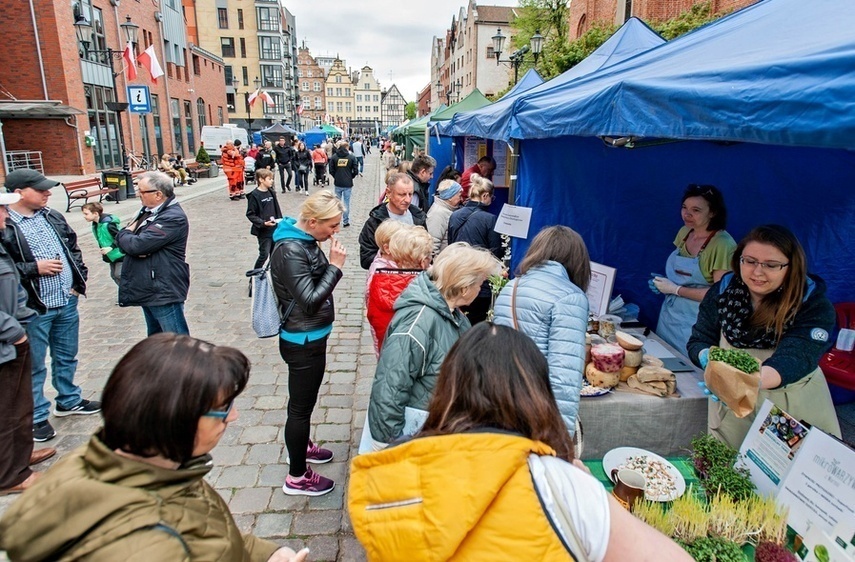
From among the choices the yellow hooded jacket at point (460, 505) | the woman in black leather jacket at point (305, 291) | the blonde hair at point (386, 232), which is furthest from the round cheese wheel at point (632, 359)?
the yellow hooded jacket at point (460, 505)

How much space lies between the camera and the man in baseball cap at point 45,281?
3.63 m

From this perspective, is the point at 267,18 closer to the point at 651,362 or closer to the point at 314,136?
the point at 314,136

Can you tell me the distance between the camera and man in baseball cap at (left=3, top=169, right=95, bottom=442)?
11.9 ft

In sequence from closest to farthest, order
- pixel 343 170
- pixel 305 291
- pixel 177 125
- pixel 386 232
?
pixel 305 291 < pixel 386 232 < pixel 343 170 < pixel 177 125

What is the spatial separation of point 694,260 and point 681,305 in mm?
335

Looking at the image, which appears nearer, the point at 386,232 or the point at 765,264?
the point at 765,264

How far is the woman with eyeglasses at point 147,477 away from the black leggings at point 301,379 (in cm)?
159

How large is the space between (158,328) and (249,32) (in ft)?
227

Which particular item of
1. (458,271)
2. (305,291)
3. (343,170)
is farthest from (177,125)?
(458,271)

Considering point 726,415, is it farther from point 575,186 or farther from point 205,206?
point 205,206

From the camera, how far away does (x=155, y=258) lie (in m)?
4.22

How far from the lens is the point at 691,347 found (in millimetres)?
2893

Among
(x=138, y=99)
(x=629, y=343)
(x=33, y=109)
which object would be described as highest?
(x=138, y=99)

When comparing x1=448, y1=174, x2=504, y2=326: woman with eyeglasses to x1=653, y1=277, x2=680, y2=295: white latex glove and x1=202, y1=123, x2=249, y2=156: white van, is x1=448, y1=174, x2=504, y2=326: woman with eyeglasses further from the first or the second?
x1=202, y1=123, x2=249, y2=156: white van
